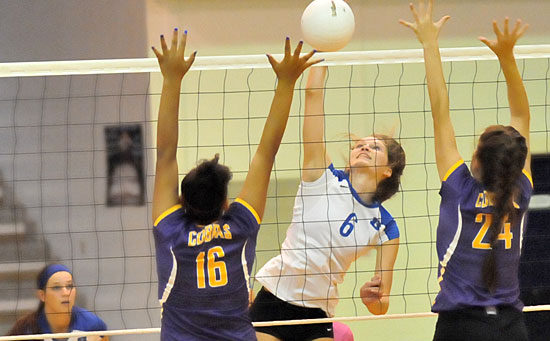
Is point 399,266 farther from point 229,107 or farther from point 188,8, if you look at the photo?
point 188,8

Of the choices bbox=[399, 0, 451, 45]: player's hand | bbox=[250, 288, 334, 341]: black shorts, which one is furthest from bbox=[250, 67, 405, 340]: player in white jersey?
bbox=[399, 0, 451, 45]: player's hand

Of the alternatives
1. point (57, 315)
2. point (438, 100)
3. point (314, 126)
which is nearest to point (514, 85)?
point (438, 100)

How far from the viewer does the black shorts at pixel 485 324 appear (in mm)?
2609

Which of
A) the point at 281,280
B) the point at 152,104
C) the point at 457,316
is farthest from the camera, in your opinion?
the point at 152,104

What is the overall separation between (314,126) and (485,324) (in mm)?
1344

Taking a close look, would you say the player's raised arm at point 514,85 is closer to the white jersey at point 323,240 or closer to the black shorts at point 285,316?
the white jersey at point 323,240

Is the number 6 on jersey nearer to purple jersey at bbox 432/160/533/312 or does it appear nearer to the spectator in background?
purple jersey at bbox 432/160/533/312

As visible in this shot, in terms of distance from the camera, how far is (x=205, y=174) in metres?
2.52

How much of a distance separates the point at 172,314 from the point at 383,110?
3.80 metres

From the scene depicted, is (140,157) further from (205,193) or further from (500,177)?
(500,177)

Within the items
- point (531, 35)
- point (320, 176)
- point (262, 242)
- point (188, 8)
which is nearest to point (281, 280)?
point (320, 176)

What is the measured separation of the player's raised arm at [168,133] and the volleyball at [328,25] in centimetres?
103

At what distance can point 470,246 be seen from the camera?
8.65 ft

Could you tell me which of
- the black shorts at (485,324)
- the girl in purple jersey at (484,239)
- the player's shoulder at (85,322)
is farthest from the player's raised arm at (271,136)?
the player's shoulder at (85,322)
